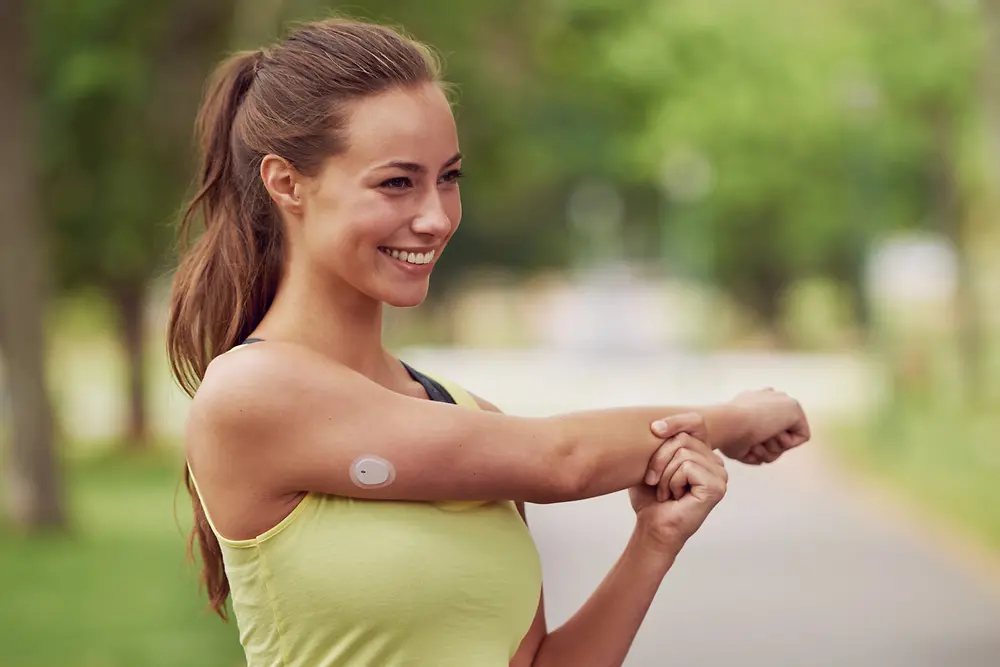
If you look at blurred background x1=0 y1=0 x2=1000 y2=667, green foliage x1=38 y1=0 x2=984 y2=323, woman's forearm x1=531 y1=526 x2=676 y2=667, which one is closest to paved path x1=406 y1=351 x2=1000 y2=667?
blurred background x1=0 y1=0 x2=1000 y2=667

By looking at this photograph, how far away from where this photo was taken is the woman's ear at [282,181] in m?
2.10

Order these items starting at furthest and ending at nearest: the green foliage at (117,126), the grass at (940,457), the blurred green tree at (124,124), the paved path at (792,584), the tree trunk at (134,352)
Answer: the tree trunk at (134,352) → the blurred green tree at (124,124) → the green foliage at (117,126) → the grass at (940,457) → the paved path at (792,584)

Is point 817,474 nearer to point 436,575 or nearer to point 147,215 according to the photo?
point 147,215

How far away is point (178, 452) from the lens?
925 inches

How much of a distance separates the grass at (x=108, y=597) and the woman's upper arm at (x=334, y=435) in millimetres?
4173

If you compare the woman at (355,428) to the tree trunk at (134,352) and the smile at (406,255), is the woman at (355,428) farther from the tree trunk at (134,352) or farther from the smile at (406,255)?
the tree trunk at (134,352)

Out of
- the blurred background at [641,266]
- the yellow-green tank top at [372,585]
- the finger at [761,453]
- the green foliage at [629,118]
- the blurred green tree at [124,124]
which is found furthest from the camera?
the green foliage at [629,118]

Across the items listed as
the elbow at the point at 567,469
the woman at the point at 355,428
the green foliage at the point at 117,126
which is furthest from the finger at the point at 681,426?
the green foliage at the point at 117,126

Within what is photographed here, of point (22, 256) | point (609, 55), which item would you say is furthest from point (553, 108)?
point (22, 256)

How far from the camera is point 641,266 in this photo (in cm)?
4634

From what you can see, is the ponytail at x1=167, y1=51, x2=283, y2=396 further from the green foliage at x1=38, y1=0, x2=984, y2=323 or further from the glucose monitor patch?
the green foliage at x1=38, y1=0, x2=984, y2=323

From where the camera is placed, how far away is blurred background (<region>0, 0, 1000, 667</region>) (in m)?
10.4

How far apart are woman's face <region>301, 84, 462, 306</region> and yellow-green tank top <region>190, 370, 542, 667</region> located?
29 cm

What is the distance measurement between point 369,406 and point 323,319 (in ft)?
0.54
